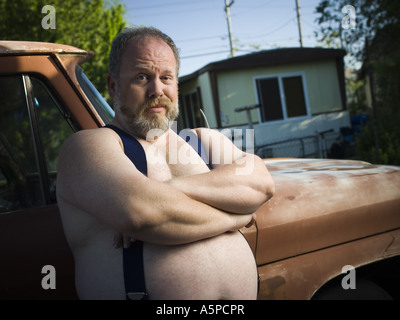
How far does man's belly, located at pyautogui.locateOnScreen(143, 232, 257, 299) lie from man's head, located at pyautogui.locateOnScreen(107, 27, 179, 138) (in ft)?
1.91

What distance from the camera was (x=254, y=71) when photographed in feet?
51.3

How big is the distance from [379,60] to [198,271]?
1654cm

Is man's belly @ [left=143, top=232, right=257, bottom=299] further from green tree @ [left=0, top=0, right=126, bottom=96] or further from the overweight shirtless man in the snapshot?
green tree @ [left=0, top=0, right=126, bottom=96]

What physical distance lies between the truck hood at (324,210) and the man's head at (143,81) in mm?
774

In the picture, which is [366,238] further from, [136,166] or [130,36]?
[130,36]

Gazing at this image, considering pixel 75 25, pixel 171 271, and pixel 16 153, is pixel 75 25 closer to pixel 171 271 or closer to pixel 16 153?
pixel 16 153

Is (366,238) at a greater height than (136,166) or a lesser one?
lesser

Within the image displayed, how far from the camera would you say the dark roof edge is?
49.4 feet

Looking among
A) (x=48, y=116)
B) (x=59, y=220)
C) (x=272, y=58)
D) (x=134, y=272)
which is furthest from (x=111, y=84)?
(x=272, y=58)

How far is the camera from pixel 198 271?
155cm

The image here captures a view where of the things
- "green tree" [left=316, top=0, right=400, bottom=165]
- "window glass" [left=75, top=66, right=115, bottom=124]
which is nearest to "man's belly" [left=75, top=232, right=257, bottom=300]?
"window glass" [left=75, top=66, right=115, bottom=124]

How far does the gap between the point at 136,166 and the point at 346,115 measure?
16.6 metres

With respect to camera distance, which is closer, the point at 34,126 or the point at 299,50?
the point at 34,126

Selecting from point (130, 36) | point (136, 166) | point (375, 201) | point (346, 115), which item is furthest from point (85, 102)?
point (346, 115)
